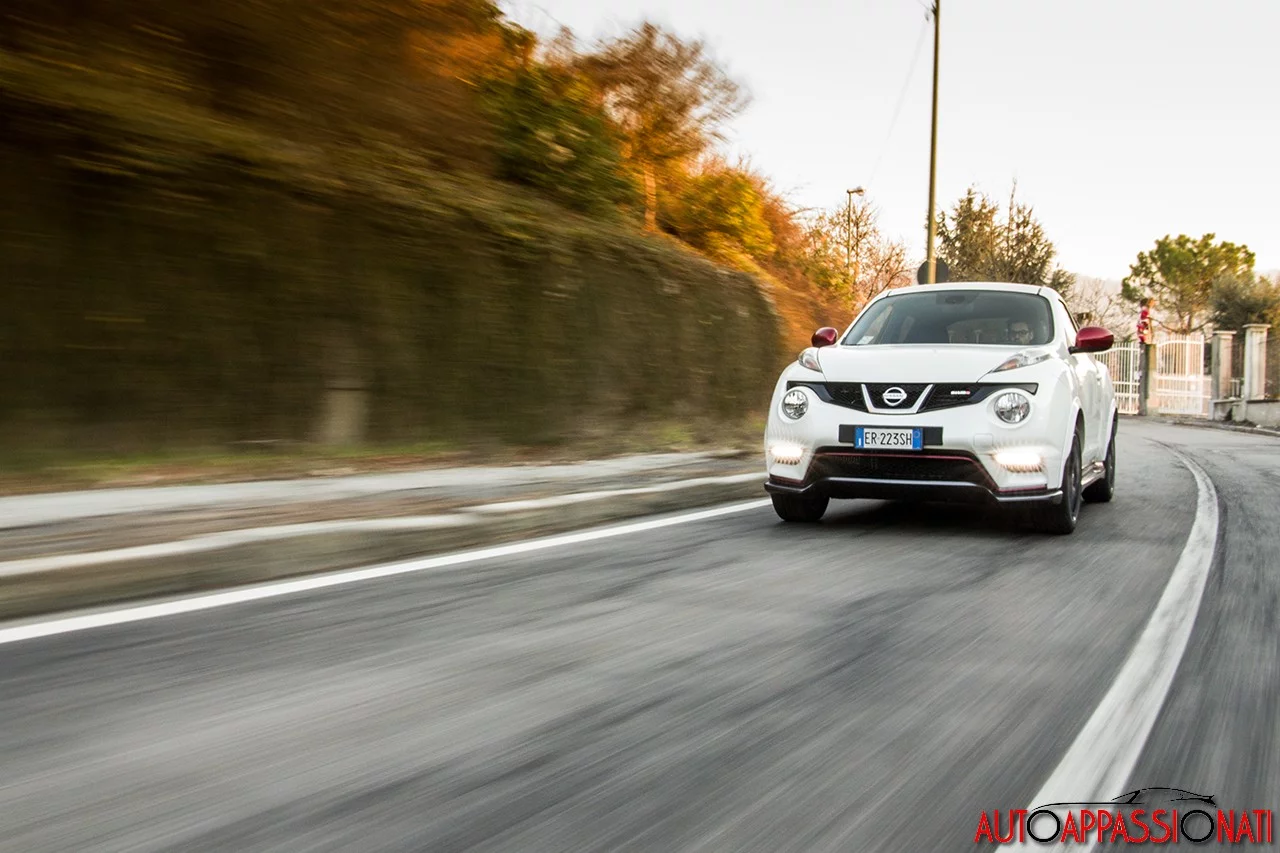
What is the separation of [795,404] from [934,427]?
918mm

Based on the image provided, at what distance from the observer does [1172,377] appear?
38.3 metres

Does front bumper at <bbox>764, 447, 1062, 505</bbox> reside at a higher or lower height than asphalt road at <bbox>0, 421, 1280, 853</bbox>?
higher

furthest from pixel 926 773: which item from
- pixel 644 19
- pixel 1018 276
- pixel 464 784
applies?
pixel 1018 276

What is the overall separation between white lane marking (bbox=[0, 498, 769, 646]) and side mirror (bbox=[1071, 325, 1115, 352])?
3043 millimetres

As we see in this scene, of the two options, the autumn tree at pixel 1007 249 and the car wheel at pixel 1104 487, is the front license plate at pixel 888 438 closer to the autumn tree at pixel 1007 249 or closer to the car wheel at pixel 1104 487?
the car wheel at pixel 1104 487

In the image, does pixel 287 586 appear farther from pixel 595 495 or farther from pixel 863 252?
pixel 863 252

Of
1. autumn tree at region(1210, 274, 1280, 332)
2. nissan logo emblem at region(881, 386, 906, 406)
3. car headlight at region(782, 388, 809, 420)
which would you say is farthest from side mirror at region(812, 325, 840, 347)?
autumn tree at region(1210, 274, 1280, 332)

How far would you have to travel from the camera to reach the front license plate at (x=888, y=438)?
267 inches

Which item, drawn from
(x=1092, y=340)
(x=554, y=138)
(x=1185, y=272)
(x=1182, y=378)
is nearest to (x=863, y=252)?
(x=1182, y=378)

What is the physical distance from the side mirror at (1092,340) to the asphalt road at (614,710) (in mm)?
2481

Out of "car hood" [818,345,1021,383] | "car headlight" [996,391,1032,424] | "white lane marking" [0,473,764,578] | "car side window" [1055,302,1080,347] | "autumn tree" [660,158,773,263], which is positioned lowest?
"white lane marking" [0,473,764,578]

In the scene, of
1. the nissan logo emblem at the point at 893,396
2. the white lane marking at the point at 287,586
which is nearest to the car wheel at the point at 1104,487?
the nissan logo emblem at the point at 893,396

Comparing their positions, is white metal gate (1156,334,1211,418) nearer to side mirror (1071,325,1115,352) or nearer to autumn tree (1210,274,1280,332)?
autumn tree (1210,274,1280,332)

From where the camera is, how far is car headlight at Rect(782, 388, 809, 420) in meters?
7.22
